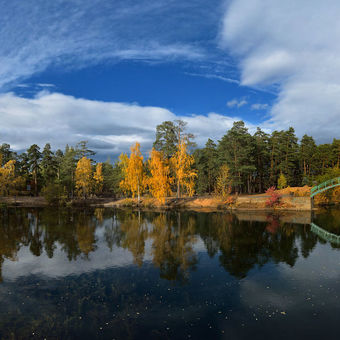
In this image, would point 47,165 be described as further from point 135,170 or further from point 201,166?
point 201,166

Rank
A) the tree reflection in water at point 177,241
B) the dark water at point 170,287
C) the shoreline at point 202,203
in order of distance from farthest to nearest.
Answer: the shoreline at point 202,203, the tree reflection in water at point 177,241, the dark water at point 170,287

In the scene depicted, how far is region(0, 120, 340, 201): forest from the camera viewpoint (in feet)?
168

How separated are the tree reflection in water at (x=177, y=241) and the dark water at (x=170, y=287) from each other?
104 mm

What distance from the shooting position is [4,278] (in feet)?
49.5

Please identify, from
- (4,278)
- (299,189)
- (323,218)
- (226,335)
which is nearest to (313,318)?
(226,335)

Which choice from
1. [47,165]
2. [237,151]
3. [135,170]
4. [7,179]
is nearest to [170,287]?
[135,170]

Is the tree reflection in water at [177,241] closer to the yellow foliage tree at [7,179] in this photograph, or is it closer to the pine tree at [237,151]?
the pine tree at [237,151]

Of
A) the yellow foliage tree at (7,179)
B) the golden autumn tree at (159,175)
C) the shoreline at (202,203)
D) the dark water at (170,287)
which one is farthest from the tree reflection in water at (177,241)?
the yellow foliage tree at (7,179)

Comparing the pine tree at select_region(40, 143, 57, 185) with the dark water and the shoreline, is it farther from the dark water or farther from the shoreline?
the dark water

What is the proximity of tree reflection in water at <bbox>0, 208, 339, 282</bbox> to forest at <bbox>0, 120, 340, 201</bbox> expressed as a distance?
1813 cm

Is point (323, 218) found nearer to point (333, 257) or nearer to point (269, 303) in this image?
point (333, 257)

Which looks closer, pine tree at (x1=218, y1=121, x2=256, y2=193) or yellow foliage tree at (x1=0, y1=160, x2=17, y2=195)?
pine tree at (x1=218, y1=121, x2=256, y2=193)

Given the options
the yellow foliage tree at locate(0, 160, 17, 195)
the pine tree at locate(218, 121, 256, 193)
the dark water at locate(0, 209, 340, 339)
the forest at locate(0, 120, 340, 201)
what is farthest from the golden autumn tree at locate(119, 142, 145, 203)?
the yellow foliage tree at locate(0, 160, 17, 195)

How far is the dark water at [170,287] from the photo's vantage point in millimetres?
9859
